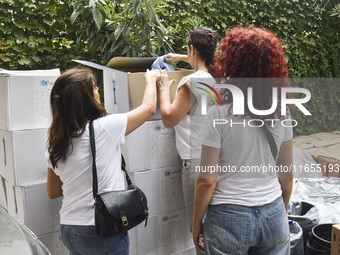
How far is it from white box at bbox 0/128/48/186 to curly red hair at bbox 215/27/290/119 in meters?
1.06

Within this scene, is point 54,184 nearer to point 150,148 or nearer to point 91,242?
point 91,242

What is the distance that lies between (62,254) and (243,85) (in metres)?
1.38

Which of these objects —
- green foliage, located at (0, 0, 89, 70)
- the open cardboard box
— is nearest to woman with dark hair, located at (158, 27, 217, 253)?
the open cardboard box

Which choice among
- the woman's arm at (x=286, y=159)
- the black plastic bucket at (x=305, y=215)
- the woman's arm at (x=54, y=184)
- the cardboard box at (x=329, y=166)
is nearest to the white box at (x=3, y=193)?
the woman's arm at (x=54, y=184)

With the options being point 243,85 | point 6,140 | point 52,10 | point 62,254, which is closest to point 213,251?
point 243,85

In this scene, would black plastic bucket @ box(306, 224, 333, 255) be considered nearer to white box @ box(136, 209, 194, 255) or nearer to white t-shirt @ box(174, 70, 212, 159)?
white box @ box(136, 209, 194, 255)

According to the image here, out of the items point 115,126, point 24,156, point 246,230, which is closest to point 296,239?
point 246,230

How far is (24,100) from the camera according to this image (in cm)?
176

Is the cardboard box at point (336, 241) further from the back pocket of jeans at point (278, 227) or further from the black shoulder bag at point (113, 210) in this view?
the black shoulder bag at point (113, 210)

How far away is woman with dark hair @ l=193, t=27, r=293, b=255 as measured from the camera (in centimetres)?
118

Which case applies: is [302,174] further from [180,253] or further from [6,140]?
[6,140]

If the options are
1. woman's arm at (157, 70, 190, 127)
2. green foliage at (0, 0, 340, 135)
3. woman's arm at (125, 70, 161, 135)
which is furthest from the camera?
green foliage at (0, 0, 340, 135)

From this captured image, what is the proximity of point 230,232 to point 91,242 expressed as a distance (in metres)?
0.51

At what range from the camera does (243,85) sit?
122 cm
